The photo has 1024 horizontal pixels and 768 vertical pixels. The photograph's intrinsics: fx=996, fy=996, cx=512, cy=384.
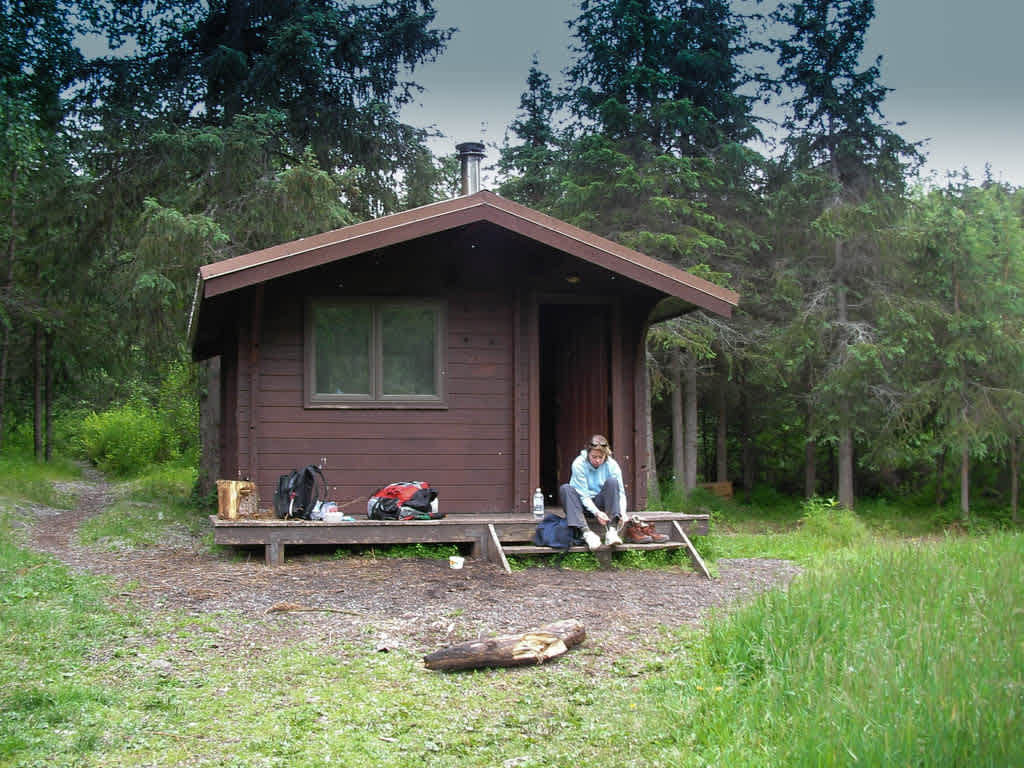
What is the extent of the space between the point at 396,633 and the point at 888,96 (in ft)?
59.6

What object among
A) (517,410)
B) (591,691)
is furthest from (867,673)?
(517,410)

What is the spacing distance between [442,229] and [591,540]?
3.16 m

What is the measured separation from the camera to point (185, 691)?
489cm

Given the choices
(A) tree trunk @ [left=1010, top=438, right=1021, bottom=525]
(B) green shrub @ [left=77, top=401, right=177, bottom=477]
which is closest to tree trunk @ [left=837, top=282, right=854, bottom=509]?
(A) tree trunk @ [left=1010, top=438, right=1021, bottom=525]

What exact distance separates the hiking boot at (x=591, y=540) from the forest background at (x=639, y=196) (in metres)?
7.92

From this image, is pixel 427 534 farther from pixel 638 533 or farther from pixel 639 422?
pixel 639 422

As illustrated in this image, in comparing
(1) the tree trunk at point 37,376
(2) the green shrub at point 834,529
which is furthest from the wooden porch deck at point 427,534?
(1) the tree trunk at point 37,376

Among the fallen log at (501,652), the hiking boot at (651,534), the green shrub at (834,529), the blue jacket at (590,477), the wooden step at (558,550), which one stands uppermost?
the blue jacket at (590,477)

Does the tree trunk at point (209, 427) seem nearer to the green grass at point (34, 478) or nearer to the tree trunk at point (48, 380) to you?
the green grass at point (34, 478)

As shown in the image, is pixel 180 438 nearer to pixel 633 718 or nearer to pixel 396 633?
pixel 396 633

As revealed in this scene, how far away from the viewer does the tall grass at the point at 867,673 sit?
10.7 feet

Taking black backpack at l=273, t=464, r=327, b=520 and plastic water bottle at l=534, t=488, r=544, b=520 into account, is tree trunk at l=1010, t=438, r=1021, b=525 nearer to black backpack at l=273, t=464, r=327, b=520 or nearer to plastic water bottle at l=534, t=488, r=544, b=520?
plastic water bottle at l=534, t=488, r=544, b=520

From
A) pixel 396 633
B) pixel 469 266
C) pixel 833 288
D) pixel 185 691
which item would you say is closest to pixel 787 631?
pixel 396 633

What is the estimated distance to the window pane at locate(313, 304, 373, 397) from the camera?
9891 mm
